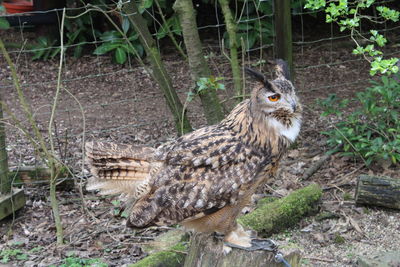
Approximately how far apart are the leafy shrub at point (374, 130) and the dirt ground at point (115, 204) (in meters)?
0.25

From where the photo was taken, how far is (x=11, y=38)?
1082 centimetres

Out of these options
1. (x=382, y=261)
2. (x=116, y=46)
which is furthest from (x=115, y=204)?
(x=116, y=46)

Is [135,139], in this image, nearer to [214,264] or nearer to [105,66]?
[105,66]

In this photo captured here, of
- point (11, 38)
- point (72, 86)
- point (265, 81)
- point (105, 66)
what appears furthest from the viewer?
point (11, 38)

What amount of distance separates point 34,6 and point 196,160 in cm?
746

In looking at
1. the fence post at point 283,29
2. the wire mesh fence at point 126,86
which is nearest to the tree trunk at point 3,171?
the wire mesh fence at point 126,86

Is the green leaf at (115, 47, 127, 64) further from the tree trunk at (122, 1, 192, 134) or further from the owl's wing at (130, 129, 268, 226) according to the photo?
the owl's wing at (130, 129, 268, 226)

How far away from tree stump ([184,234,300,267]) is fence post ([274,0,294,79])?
300cm

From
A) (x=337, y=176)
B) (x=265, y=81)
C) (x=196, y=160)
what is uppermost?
(x=265, y=81)

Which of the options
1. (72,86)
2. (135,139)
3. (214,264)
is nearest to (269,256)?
(214,264)

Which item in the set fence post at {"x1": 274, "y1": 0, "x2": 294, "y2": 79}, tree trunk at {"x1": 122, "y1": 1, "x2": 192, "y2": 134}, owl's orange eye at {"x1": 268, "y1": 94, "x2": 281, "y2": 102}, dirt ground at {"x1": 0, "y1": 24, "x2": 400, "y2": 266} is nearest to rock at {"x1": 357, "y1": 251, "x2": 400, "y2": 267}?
dirt ground at {"x1": 0, "y1": 24, "x2": 400, "y2": 266}

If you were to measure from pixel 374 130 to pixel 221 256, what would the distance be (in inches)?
121

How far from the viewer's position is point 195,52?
5902 millimetres

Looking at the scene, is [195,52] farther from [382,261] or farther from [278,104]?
[382,261]
